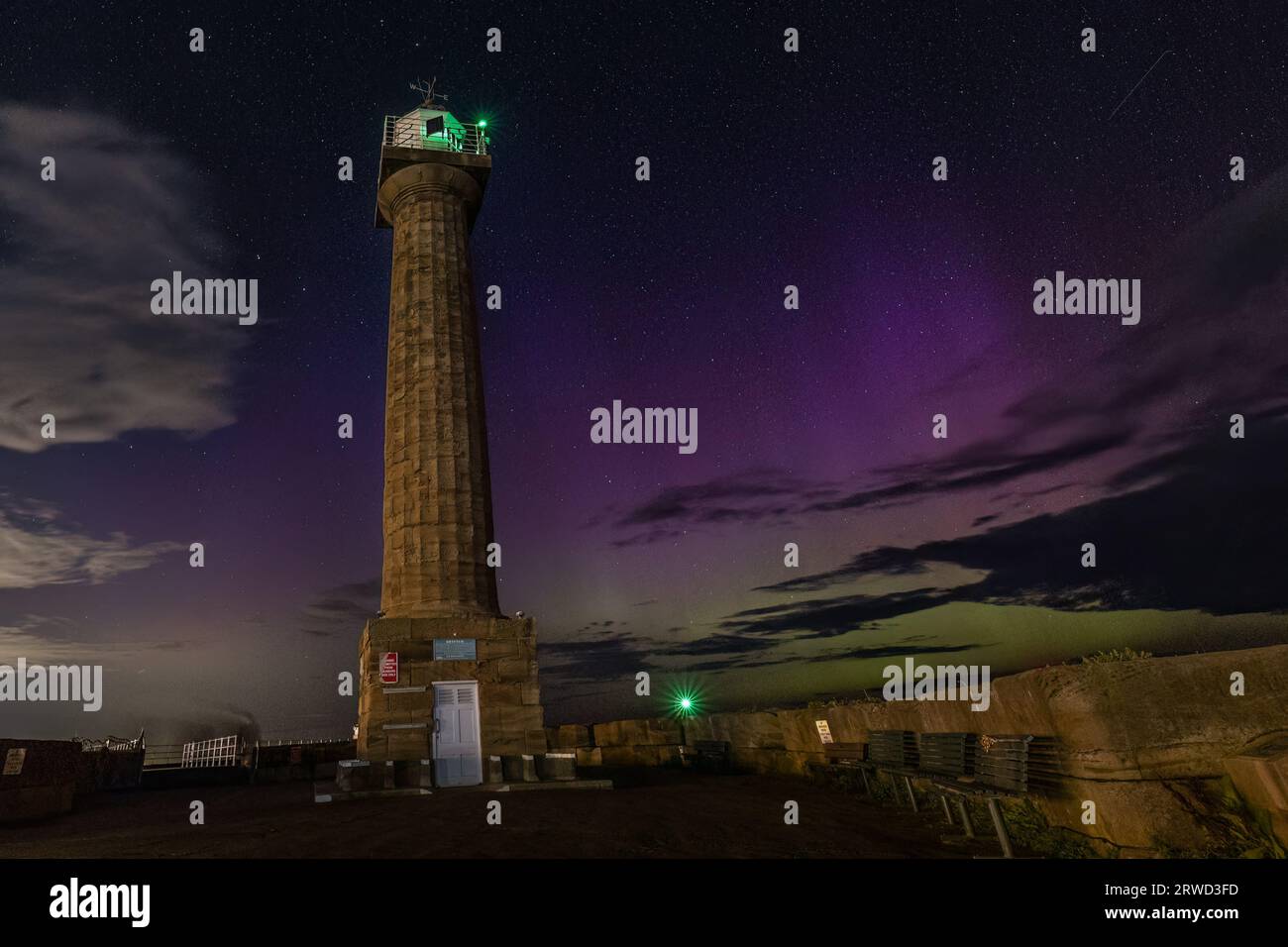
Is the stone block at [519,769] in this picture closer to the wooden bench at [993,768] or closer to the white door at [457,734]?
the white door at [457,734]

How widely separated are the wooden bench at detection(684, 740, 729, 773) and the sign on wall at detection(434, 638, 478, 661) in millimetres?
6306

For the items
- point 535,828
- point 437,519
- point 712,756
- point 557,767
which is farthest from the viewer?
point 437,519

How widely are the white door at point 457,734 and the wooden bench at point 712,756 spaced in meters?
5.66

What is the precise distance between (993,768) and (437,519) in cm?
1570

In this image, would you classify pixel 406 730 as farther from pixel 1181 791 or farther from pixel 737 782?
pixel 1181 791

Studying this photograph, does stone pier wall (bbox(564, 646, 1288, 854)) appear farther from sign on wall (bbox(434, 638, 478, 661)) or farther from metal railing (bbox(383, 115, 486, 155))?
metal railing (bbox(383, 115, 486, 155))

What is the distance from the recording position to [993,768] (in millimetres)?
7727

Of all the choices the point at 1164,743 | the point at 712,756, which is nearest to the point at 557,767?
the point at 712,756

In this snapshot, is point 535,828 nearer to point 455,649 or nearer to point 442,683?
point 442,683

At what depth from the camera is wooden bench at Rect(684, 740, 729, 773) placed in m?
19.2
